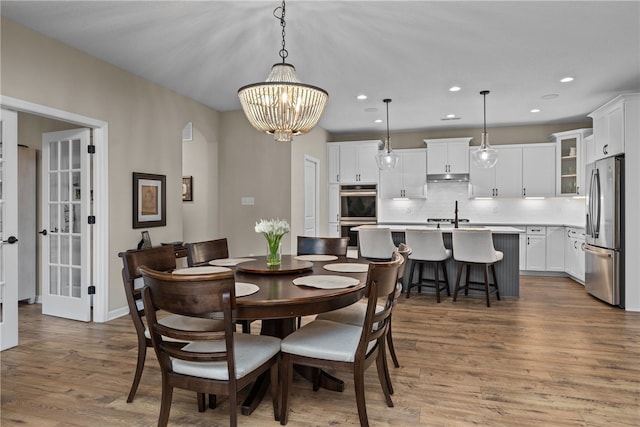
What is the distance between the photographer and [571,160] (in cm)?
638

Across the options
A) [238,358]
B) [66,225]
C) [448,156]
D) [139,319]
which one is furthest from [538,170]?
[66,225]

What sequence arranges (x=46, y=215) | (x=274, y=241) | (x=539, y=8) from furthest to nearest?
(x=46, y=215) → (x=539, y=8) → (x=274, y=241)

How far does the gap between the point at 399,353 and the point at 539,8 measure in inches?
107

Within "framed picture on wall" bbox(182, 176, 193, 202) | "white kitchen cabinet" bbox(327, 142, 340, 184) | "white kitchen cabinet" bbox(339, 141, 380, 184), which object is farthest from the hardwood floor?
"white kitchen cabinet" bbox(327, 142, 340, 184)

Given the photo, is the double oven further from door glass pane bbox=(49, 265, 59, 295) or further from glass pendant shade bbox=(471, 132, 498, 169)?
door glass pane bbox=(49, 265, 59, 295)

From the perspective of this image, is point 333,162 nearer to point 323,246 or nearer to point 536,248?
point 536,248

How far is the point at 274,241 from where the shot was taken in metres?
2.63

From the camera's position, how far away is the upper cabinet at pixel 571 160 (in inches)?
243

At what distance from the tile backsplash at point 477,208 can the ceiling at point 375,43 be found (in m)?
2.12

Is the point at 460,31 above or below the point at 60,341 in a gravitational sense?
above

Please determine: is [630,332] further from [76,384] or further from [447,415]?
[76,384]

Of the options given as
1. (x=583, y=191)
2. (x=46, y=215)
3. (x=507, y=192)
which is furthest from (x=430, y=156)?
(x=46, y=215)

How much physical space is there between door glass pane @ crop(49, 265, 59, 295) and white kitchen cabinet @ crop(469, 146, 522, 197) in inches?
244

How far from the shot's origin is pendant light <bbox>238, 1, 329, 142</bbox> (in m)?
2.50
